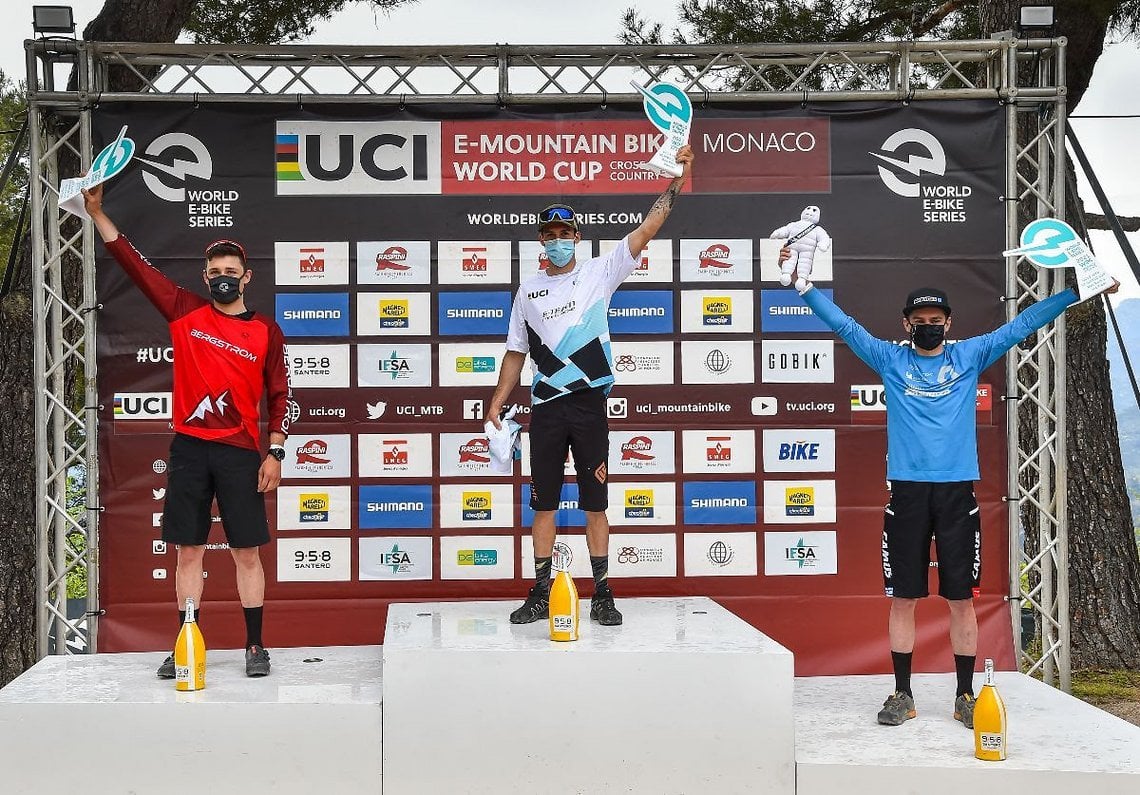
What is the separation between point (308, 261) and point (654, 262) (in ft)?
4.94

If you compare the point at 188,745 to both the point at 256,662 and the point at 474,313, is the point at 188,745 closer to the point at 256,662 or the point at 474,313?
the point at 256,662

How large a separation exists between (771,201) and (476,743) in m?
2.72

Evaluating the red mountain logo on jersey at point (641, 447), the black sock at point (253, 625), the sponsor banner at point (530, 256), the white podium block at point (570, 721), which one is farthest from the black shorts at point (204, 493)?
the red mountain logo on jersey at point (641, 447)

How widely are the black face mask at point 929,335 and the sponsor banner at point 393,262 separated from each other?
6.97ft

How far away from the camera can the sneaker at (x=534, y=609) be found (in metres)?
4.14

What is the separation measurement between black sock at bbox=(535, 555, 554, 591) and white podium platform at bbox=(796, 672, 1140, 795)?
101 cm

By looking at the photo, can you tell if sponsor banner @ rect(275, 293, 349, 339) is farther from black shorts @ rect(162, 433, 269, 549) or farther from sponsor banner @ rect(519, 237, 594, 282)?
black shorts @ rect(162, 433, 269, 549)

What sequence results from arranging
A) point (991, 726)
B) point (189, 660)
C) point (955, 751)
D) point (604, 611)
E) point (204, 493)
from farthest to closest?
point (604, 611), point (204, 493), point (189, 660), point (955, 751), point (991, 726)

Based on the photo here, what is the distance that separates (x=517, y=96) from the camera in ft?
16.5

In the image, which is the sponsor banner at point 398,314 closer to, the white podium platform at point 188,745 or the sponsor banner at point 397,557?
the sponsor banner at point 397,557

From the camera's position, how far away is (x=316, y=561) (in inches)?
198

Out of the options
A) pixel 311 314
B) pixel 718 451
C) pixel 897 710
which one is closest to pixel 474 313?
pixel 311 314

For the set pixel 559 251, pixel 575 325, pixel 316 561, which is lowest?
pixel 316 561

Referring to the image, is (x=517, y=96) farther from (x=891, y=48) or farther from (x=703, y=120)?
(x=891, y=48)
